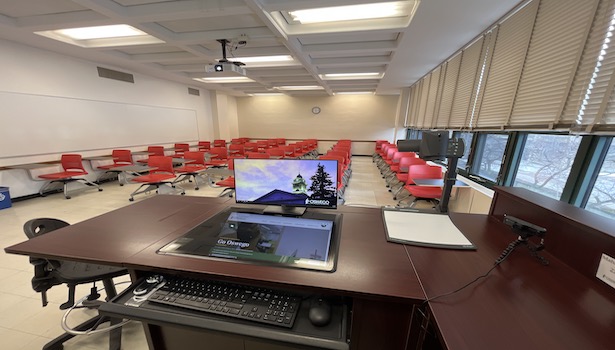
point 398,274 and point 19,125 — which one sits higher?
point 19,125

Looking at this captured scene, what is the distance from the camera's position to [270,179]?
141cm

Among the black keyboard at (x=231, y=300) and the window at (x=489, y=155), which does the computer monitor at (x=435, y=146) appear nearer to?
the black keyboard at (x=231, y=300)

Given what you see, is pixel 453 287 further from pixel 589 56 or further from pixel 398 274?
pixel 589 56

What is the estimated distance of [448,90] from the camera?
447 centimetres

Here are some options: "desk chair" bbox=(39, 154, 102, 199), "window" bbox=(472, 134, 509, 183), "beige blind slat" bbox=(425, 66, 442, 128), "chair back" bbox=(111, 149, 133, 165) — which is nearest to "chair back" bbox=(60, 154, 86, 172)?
"desk chair" bbox=(39, 154, 102, 199)

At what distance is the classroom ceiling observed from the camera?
9.00 feet

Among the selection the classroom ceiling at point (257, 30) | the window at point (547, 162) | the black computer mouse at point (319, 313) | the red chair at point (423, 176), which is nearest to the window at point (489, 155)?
the window at point (547, 162)

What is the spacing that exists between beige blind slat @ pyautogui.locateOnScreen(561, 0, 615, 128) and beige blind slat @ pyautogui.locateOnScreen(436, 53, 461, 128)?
2.55 metres

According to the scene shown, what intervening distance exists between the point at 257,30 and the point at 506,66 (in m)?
3.63

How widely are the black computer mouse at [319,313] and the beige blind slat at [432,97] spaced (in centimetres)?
546

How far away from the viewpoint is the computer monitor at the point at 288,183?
135 cm

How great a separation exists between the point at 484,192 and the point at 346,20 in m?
3.20

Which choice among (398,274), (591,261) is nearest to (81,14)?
(398,274)

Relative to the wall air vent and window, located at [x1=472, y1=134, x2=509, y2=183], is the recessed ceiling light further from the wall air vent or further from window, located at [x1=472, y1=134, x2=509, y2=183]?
window, located at [x1=472, y1=134, x2=509, y2=183]
